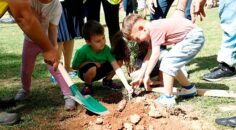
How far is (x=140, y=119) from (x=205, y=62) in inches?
96.4

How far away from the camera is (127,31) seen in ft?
12.4

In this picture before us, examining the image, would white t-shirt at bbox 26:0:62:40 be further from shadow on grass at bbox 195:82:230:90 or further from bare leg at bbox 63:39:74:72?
shadow on grass at bbox 195:82:230:90

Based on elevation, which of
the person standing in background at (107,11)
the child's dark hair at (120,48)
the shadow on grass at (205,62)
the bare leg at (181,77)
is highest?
the person standing in background at (107,11)

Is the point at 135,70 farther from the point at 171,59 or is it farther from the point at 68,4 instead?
the point at 68,4

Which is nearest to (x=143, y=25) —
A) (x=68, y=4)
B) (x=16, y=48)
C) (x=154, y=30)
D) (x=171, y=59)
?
(x=154, y=30)

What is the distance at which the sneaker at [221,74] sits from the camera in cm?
465

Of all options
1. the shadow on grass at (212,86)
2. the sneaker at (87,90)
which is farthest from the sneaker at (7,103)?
the shadow on grass at (212,86)

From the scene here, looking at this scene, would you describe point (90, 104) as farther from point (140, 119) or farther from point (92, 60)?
point (92, 60)

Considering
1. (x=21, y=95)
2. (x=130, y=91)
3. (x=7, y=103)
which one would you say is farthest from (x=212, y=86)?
(x=7, y=103)

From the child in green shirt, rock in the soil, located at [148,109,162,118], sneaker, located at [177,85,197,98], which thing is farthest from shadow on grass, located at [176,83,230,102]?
rock in the soil, located at [148,109,162,118]

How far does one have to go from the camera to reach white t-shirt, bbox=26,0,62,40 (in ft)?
11.9

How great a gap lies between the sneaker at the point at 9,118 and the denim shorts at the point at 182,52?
142cm

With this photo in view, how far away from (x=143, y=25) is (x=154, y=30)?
0.39 feet

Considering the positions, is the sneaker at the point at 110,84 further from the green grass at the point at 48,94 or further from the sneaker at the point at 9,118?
the sneaker at the point at 9,118
